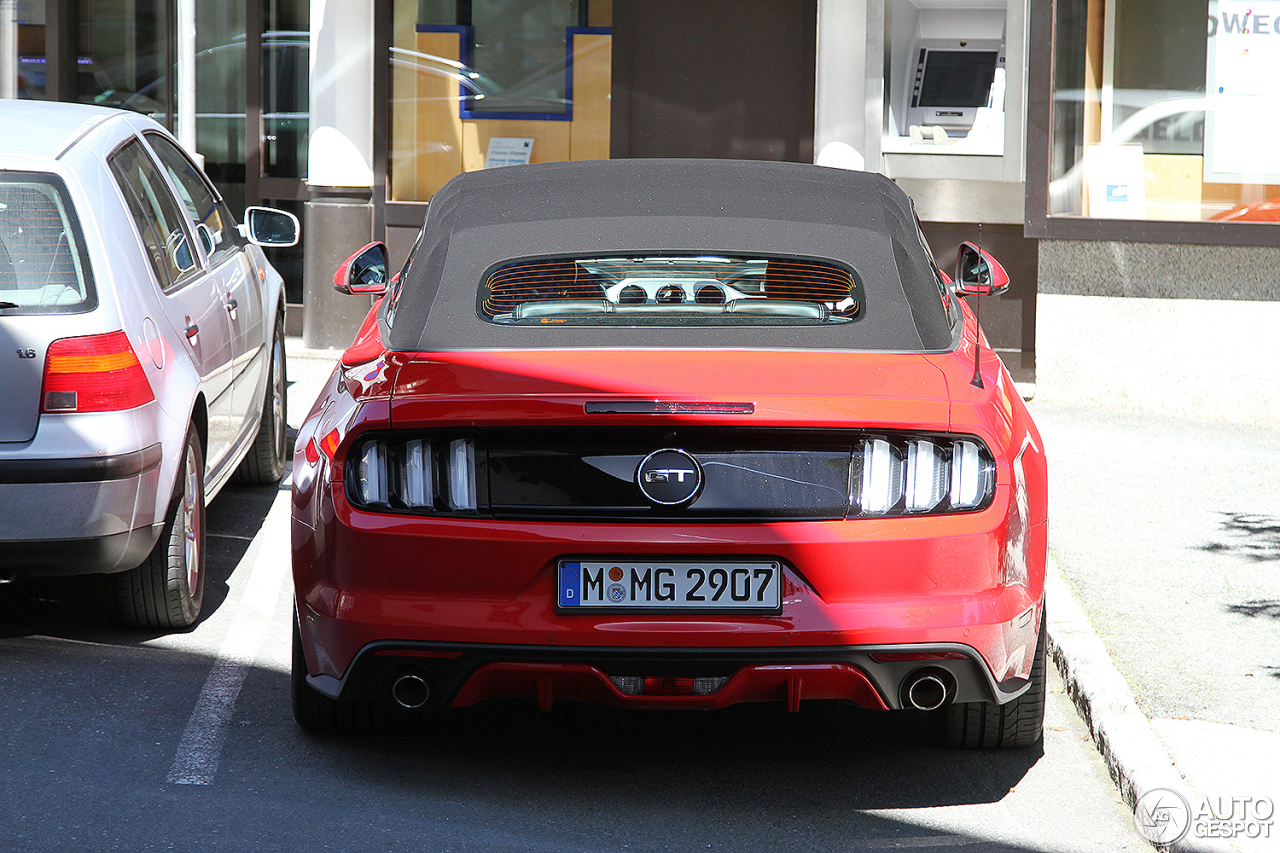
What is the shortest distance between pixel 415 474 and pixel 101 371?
142cm

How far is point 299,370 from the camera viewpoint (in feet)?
33.3

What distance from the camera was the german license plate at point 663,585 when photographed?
11.5 feet

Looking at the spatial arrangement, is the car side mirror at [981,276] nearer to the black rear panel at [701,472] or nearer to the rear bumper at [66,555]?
the black rear panel at [701,472]

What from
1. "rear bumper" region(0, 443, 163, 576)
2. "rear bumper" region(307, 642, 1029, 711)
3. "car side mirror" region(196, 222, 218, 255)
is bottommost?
"rear bumper" region(307, 642, 1029, 711)

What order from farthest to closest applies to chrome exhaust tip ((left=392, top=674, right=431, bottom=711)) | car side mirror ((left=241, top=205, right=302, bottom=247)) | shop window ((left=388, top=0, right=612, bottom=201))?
shop window ((left=388, top=0, right=612, bottom=201)) < car side mirror ((left=241, top=205, right=302, bottom=247)) < chrome exhaust tip ((left=392, top=674, right=431, bottom=711))

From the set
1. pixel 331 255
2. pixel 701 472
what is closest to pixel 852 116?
pixel 331 255

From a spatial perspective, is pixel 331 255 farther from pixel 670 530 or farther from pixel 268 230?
pixel 670 530

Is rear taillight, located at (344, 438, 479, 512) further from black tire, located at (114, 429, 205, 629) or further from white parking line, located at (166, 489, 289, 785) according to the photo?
black tire, located at (114, 429, 205, 629)

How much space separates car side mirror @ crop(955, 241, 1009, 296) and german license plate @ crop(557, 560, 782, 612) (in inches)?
70.8

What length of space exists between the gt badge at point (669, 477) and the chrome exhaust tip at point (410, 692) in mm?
687

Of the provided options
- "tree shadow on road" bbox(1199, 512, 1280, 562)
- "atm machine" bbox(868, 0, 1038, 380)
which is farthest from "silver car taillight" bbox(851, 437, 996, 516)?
"atm machine" bbox(868, 0, 1038, 380)

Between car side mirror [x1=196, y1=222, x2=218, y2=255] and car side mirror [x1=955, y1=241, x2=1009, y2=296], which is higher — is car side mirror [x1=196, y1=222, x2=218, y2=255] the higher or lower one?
the higher one
